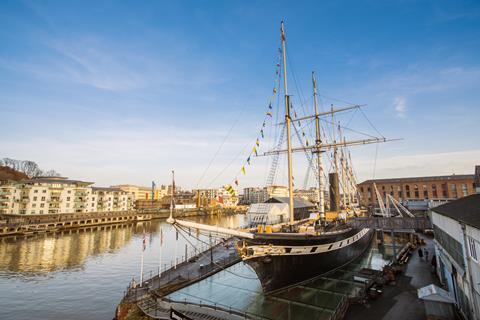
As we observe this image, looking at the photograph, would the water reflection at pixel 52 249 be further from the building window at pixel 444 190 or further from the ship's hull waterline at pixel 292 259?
the building window at pixel 444 190

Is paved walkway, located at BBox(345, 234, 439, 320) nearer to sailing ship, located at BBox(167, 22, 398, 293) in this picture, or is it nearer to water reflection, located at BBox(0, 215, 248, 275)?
sailing ship, located at BBox(167, 22, 398, 293)

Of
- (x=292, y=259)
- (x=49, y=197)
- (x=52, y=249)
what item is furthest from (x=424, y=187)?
(x=49, y=197)

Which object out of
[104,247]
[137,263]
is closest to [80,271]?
[137,263]

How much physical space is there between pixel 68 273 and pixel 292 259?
26.7 metres

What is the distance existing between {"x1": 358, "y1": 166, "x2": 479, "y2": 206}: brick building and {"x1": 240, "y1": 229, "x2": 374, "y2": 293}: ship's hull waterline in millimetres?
58977

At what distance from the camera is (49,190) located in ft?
224

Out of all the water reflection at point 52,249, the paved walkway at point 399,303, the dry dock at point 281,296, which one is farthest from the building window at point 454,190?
the water reflection at point 52,249

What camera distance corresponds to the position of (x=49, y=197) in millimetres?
68250

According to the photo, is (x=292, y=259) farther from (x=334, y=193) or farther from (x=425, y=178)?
(x=425, y=178)

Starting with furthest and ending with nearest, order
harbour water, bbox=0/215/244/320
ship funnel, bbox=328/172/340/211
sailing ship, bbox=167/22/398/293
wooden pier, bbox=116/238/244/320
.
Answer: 1. ship funnel, bbox=328/172/340/211
2. harbour water, bbox=0/215/244/320
3. sailing ship, bbox=167/22/398/293
4. wooden pier, bbox=116/238/244/320

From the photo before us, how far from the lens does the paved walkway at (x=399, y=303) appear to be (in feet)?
42.5

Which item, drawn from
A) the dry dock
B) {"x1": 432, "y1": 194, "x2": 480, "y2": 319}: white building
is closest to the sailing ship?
the dry dock

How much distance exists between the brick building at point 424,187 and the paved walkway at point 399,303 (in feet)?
182

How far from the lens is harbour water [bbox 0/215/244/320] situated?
62.2 ft
